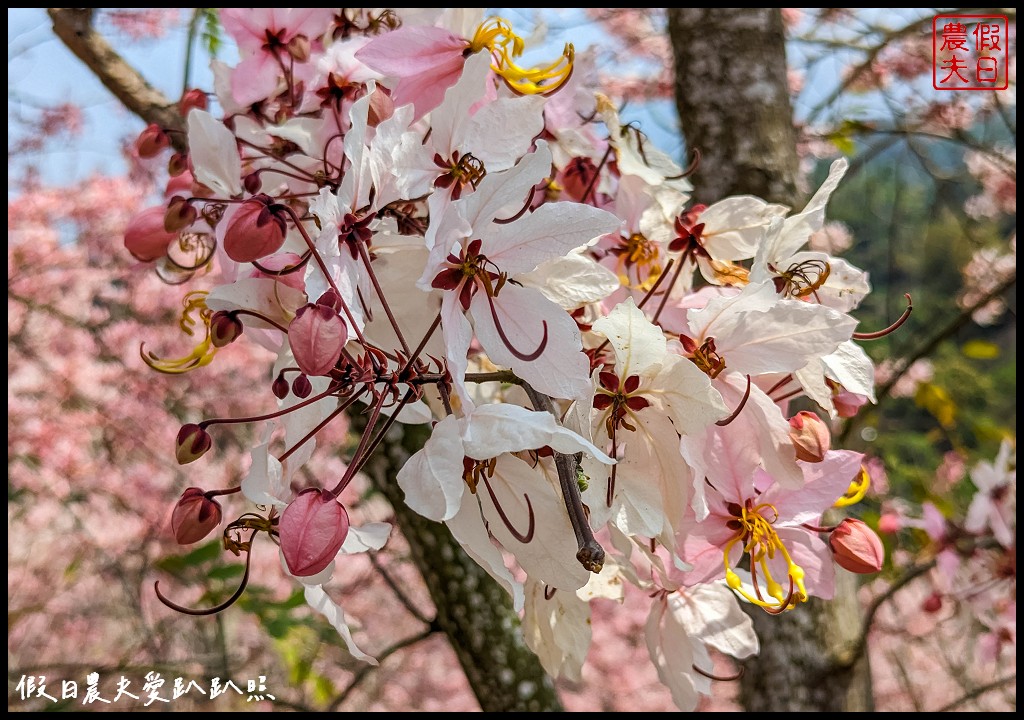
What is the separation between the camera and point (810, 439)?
0.41 meters

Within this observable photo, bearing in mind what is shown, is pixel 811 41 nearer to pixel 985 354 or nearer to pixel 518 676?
pixel 985 354

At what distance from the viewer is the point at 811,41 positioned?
193cm

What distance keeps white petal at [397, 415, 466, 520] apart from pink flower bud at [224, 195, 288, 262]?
0.12 m

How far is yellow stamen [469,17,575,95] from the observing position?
0.47m

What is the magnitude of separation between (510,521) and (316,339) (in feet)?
0.46

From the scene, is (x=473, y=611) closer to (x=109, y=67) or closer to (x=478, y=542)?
(x=478, y=542)

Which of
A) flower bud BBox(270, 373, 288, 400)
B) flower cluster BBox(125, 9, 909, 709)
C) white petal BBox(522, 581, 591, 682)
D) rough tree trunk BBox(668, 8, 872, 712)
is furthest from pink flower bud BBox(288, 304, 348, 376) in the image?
rough tree trunk BBox(668, 8, 872, 712)

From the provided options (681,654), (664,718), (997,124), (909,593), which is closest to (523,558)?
(681,654)

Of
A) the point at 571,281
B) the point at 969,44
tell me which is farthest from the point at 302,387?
the point at 969,44

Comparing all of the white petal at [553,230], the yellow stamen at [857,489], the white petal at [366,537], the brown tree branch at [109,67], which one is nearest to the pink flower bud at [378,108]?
the white petal at [553,230]

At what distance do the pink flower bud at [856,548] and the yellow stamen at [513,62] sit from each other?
31 centimetres

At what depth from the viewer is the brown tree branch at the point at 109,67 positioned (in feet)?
2.85

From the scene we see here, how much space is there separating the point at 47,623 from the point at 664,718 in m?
2.38

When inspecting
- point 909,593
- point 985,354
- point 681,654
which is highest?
point 681,654
